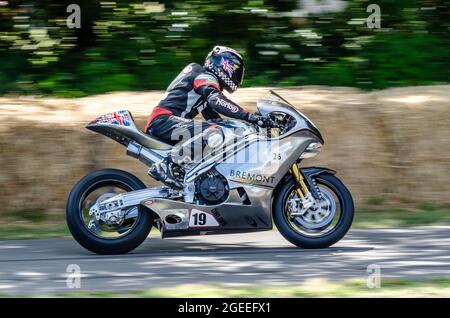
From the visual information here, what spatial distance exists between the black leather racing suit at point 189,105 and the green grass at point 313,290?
206 centimetres

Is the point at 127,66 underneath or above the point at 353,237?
above

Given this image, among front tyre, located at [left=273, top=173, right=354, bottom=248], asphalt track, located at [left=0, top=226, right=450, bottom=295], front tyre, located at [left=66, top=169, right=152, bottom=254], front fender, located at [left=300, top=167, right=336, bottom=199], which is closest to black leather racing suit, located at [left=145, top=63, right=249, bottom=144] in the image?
front tyre, located at [left=66, top=169, right=152, bottom=254]

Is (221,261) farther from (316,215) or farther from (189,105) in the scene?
(189,105)

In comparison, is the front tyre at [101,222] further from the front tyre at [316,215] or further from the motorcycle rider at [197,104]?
the front tyre at [316,215]

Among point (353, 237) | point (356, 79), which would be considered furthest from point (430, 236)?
point (356, 79)

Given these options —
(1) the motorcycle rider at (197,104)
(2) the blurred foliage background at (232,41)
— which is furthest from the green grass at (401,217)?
(2) the blurred foliage background at (232,41)

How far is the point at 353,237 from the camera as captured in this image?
397 inches

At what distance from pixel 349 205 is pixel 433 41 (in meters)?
7.22

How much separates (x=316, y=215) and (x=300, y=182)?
0.36m

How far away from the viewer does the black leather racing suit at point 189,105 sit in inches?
364

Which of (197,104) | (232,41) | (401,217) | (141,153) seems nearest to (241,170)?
(197,104)
